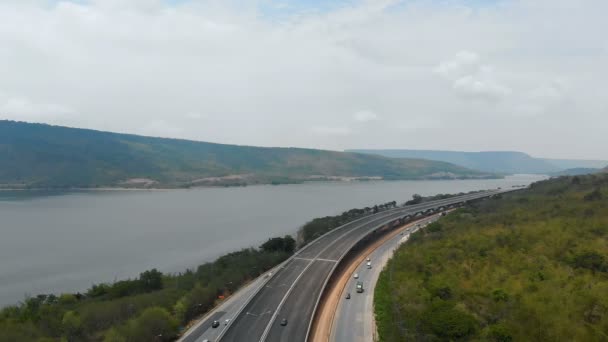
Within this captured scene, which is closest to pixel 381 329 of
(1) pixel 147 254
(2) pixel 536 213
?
(2) pixel 536 213

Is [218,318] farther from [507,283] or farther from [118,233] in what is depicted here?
[118,233]

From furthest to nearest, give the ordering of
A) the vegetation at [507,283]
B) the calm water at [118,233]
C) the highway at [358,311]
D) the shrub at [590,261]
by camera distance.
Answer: the calm water at [118,233]
the shrub at [590,261]
the highway at [358,311]
the vegetation at [507,283]

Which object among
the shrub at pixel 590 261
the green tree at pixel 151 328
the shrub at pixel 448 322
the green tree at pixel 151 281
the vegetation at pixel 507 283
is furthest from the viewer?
the green tree at pixel 151 281

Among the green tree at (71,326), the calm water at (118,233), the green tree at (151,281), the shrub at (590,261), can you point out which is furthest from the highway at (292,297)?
the shrub at (590,261)

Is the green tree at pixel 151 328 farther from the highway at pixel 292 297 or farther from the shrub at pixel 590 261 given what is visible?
the shrub at pixel 590 261

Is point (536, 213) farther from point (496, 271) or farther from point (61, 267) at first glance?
point (61, 267)

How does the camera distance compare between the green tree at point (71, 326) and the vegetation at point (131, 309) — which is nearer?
the vegetation at point (131, 309)
